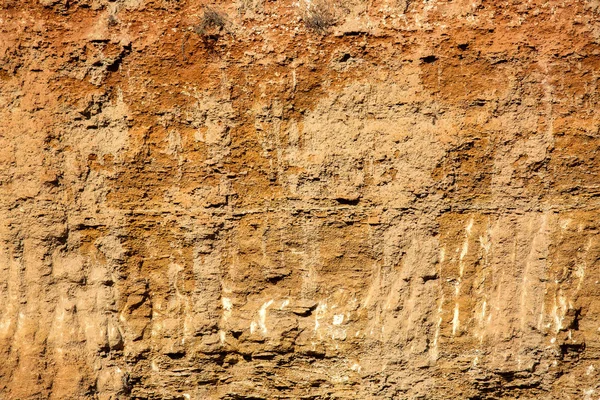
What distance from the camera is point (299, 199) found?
8.32 feet

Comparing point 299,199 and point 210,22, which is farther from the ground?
point 210,22

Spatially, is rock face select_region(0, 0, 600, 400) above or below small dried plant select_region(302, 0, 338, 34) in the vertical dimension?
below

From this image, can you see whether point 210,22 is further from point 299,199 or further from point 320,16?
point 299,199

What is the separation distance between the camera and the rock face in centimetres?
246

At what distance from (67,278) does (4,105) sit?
79cm

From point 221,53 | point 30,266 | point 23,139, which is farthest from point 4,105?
point 221,53

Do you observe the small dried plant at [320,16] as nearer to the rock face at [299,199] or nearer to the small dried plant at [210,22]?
the rock face at [299,199]

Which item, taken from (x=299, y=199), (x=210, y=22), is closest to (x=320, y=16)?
(x=210, y=22)

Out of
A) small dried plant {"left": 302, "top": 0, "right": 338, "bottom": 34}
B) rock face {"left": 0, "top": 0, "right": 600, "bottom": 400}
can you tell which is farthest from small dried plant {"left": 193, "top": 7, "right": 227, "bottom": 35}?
small dried plant {"left": 302, "top": 0, "right": 338, "bottom": 34}

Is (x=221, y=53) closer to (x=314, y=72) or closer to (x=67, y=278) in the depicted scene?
(x=314, y=72)

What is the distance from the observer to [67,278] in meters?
2.56

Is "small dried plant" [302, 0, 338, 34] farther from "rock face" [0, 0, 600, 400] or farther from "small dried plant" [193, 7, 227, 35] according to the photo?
"small dried plant" [193, 7, 227, 35]

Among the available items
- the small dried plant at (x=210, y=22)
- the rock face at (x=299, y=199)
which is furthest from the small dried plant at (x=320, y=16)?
the small dried plant at (x=210, y=22)

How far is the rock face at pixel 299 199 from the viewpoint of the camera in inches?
96.7
